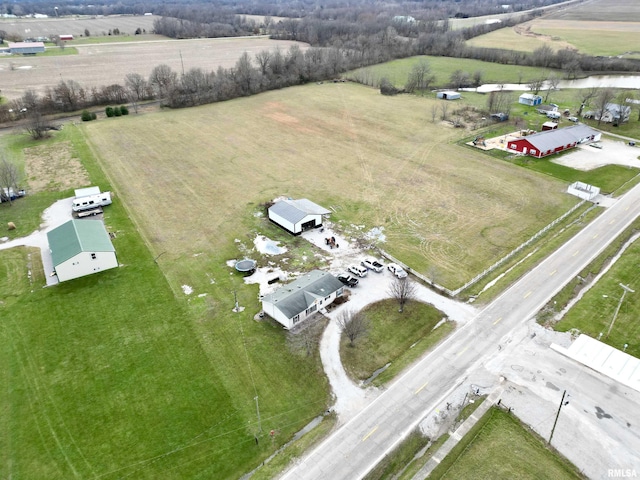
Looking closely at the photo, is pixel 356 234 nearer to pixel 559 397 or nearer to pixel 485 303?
pixel 485 303

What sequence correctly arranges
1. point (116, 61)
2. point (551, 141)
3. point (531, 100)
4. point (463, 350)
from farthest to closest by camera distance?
point (116, 61)
point (531, 100)
point (551, 141)
point (463, 350)

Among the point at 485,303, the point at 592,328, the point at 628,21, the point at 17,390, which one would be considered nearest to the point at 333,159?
the point at 485,303

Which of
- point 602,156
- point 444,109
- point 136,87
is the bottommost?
point 602,156

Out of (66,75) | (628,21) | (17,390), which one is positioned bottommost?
(17,390)

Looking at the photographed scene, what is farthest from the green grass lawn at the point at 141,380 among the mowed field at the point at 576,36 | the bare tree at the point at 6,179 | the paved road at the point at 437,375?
the mowed field at the point at 576,36

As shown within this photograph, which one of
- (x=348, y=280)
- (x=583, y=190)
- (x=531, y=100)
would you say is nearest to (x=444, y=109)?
(x=531, y=100)

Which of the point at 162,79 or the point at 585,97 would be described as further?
the point at 162,79

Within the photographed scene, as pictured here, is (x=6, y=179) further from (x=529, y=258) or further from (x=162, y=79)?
(x=529, y=258)
